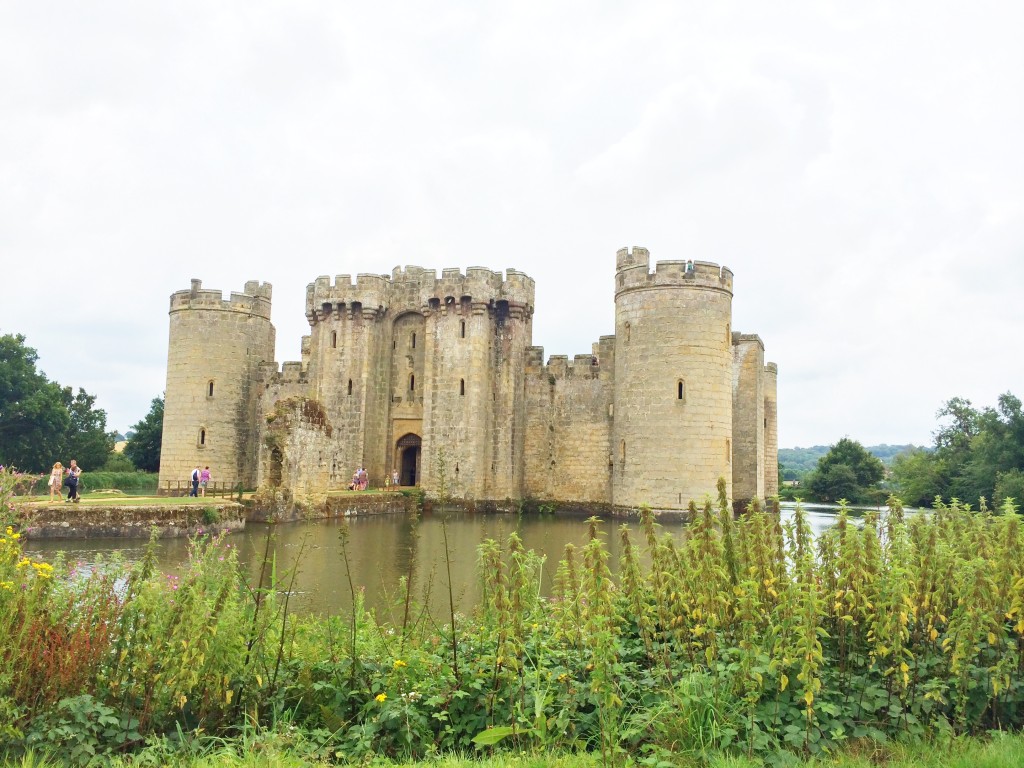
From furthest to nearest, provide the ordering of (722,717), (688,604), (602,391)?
(602,391) → (688,604) → (722,717)

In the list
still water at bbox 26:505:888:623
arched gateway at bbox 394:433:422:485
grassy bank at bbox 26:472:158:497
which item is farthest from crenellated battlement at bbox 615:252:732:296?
grassy bank at bbox 26:472:158:497

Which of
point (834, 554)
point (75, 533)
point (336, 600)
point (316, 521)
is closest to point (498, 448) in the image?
point (316, 521)

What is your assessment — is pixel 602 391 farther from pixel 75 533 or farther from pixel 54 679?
pixel 54 679

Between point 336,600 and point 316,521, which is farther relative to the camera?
point 316,521

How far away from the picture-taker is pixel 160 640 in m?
4.56

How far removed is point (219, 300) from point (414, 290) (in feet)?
26.3

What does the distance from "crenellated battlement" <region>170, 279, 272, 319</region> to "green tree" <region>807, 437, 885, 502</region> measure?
114ft

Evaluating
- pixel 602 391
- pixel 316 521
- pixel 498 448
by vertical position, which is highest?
pixel 602 391

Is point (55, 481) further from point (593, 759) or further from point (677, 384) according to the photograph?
point (593, 759)

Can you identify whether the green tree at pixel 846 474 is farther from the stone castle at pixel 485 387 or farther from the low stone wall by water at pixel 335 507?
the low stone wall by water at pixel 335 507

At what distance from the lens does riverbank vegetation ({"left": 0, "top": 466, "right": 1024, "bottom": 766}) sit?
428 centimetres

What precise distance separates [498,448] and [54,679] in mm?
25394

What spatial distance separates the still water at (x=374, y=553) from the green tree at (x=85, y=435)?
23.7 meters

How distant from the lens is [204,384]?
101ft
